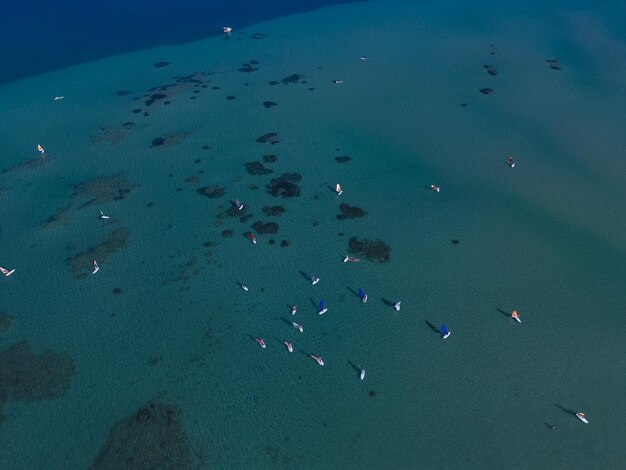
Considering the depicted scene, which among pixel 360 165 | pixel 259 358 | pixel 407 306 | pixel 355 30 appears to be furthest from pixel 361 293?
pixel 355 30

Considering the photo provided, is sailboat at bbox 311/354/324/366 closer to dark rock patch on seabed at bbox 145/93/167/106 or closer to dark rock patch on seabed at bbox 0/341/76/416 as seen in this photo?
dark rock patch on seabed at bbox 0/341/76/416

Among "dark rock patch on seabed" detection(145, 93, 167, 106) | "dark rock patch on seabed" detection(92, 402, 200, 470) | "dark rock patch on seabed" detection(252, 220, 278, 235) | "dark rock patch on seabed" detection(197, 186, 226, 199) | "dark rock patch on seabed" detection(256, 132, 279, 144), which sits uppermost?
"dark rock patch on seabed" detection(145, 93, 167, 106)

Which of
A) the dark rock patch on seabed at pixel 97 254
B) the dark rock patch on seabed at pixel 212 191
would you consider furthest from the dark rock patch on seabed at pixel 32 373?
the dark rock patch on seabed at pixel 212 191

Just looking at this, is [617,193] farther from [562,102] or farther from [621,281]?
[562,102]

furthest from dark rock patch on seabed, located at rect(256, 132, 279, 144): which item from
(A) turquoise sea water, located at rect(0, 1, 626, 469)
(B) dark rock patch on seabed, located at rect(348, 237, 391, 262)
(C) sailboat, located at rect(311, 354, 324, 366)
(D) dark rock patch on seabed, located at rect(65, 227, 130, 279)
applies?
(C) sailboat, located at rect(311, 354, 324, 366)

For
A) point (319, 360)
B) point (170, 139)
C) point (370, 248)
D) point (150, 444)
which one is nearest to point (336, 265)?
point (370, 248)

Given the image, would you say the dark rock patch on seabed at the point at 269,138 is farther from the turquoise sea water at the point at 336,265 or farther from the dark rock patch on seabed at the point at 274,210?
the dark rock patch on seabed at the point at 274,210
